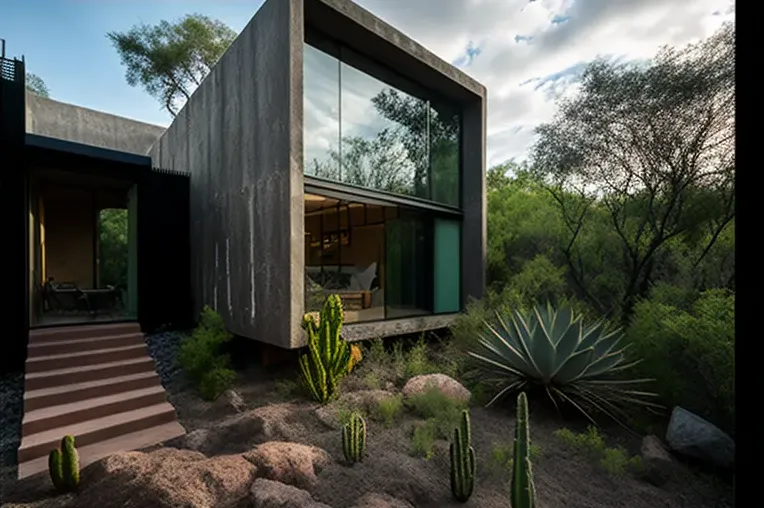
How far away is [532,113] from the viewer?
380 inches

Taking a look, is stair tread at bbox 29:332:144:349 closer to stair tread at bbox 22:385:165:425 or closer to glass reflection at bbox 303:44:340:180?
stair tread at bbox 22:385:165:425

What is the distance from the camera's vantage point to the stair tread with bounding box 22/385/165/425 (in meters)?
4.59

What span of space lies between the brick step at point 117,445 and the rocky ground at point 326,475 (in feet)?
0.73

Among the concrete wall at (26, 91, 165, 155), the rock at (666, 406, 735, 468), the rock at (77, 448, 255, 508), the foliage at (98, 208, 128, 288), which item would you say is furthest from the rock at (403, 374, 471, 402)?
the concrete wall at (26, 91, 165, 155)

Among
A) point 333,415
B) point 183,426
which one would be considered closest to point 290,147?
point 333,415

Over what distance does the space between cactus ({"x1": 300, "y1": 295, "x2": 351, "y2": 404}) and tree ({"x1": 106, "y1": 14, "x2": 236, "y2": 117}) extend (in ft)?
65.3

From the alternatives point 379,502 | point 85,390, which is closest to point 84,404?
point 85,390

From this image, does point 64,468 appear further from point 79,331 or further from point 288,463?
point 79,331

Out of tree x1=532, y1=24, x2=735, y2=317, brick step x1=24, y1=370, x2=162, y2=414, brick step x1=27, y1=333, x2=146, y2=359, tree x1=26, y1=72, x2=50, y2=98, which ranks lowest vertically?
brick step x1=24, y1=370, x2=162, y2=414

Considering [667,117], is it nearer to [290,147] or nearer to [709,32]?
[709,32]

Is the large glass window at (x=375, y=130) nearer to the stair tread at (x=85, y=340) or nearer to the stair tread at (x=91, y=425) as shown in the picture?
the stair tread at (x=91, y=425)

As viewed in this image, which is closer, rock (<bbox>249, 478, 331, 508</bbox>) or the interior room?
rock (<bbox>249, 478, 331, 508</bbox>)

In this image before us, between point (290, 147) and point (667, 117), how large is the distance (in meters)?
7.43

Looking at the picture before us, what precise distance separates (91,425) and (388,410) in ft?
12.2
